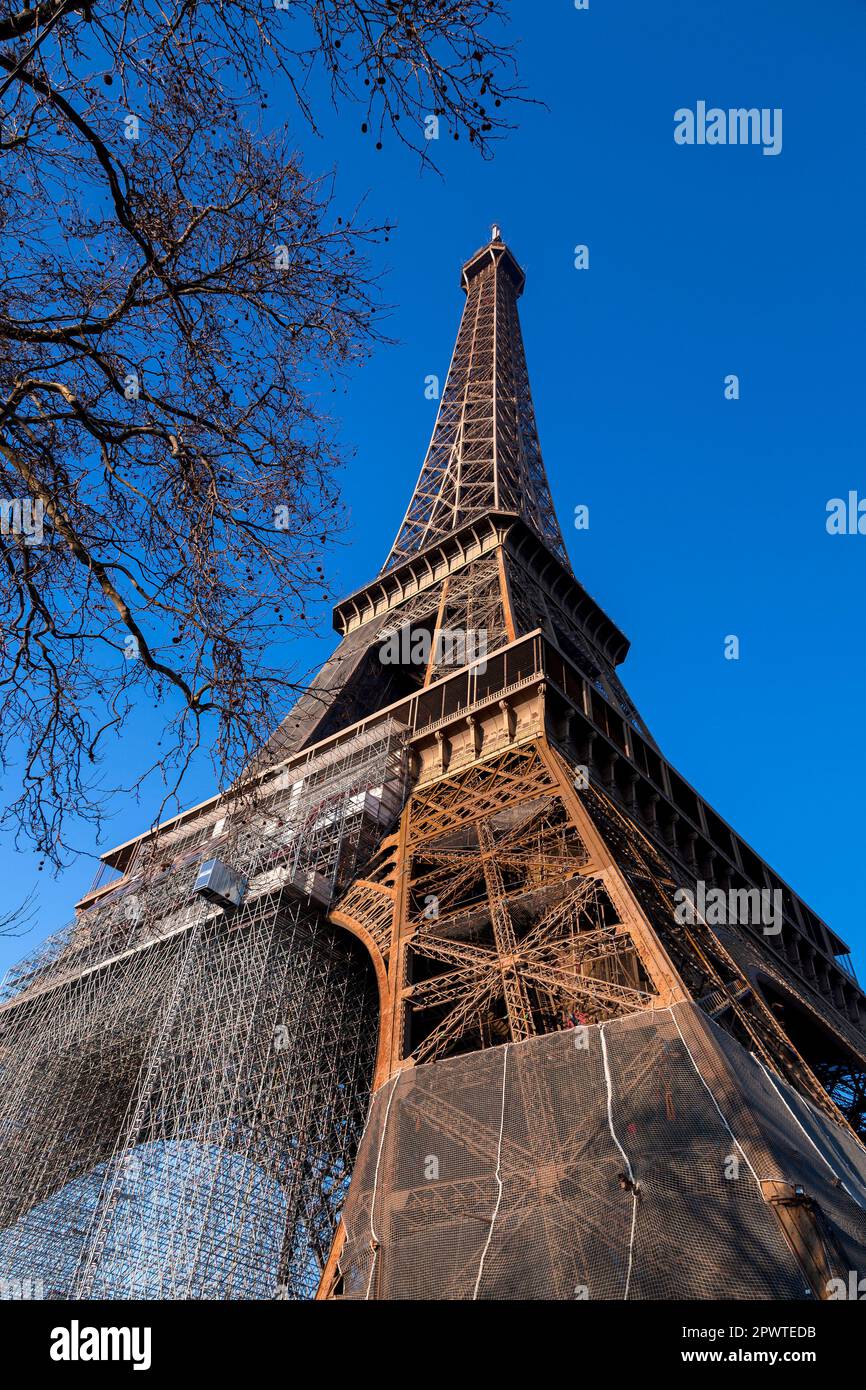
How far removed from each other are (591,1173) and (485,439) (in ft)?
118

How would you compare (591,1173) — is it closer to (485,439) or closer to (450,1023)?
(450,1023)

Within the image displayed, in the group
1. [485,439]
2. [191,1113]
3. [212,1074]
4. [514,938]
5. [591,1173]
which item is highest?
[485,439]

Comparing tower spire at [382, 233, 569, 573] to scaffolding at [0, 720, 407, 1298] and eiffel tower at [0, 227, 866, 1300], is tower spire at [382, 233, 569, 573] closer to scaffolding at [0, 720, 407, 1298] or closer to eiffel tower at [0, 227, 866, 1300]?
eiffel tower at [0, 227, 866, 1300]

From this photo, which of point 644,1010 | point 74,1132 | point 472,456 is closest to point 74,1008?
point 74,1132

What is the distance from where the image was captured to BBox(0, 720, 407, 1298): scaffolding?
16688 millimetres

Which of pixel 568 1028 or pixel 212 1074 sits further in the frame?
pixel 212 1074

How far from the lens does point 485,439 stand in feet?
133

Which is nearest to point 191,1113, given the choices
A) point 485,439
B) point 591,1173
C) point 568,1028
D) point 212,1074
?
point 212,1074

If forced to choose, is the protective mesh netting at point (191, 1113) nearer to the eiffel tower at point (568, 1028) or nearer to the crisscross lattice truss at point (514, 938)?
the eiffel tower at point (568, 1028)

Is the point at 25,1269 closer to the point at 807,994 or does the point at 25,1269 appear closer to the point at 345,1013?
the point at 345,1013

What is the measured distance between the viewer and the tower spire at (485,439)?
118ft

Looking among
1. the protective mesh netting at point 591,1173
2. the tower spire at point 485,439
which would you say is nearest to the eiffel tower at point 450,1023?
the protective mesh netting at point 591,1173

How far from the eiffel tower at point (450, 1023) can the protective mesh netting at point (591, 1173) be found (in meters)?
0.03

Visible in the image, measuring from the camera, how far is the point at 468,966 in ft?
40.0
